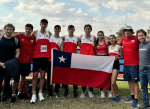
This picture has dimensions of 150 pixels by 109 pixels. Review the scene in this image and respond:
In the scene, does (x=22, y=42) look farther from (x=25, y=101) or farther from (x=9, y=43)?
(x=25, y=101)

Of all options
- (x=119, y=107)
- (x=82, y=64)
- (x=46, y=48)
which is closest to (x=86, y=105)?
(x=119, y=107)

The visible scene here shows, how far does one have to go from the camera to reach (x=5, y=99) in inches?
164

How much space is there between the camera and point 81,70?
4551 mm

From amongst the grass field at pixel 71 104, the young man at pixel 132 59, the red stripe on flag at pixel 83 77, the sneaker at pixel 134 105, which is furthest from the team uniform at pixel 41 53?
the sneaker at pixel 134 105

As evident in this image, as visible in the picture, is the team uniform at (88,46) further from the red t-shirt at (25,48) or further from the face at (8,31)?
the face at (8,31)

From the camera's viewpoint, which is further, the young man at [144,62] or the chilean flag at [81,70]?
the chilean flag at [81,70]

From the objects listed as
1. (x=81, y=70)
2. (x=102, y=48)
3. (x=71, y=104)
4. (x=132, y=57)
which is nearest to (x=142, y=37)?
(x=132, y=57)

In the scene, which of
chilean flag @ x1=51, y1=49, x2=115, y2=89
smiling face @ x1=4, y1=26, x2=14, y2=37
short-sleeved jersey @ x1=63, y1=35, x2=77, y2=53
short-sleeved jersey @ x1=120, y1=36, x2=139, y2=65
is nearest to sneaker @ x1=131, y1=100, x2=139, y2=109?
chilean flag @ x1=51, y1=49, x2=115, y2=89

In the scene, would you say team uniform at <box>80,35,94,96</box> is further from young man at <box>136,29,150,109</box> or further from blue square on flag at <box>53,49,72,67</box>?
young man at <box>136,29,150,109</box>

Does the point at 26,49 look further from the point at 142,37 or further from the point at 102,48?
the point at 142,37

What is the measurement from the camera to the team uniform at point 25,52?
4.22 meters

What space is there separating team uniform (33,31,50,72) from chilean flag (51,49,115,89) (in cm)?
30

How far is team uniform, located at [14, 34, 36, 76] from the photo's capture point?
166 inches

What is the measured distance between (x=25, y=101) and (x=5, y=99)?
0.63 m
